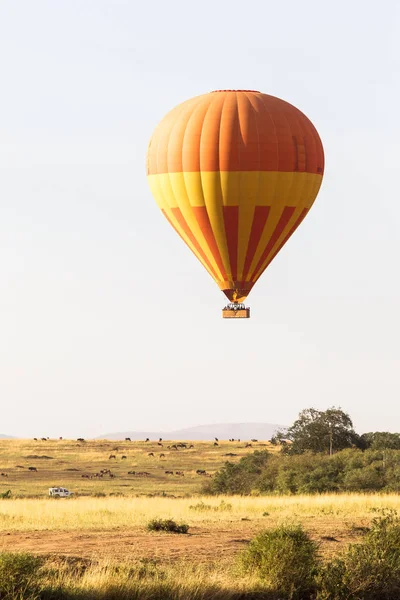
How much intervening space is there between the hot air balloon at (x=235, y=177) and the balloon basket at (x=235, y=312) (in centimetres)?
4

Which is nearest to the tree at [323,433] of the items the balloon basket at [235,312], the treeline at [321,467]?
the treeline at [321,467]

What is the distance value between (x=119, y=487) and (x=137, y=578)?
53.0 meters

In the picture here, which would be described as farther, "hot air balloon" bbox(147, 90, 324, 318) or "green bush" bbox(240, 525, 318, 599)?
"hot air balloon" bbox(147, 90, 324, 318)

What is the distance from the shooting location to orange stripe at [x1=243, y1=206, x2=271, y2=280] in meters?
47.9

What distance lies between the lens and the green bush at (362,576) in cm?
2242

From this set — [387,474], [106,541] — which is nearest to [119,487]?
[387,474]

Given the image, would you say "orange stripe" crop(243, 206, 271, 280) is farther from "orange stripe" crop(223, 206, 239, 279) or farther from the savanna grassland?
the savanna grassland

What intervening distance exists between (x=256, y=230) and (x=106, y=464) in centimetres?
5424

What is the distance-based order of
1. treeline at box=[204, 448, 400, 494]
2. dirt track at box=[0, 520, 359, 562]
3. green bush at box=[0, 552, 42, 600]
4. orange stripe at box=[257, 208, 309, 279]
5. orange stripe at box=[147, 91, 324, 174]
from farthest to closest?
treeline at box=[204, 448, 400, 494] < orange stripe at box=[257, 208, 309, 279] < orange stripe at box=[147, 91, 324, 174] < dirt track at box=[0, 520, 359, 562] < green bush at box=[0, 552, 42, 600]

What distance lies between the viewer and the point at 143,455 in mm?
109438

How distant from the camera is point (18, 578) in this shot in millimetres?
20641

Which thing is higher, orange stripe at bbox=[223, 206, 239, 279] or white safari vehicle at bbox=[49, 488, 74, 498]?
orange stripe at bbox=[223, 206, 239, 279]

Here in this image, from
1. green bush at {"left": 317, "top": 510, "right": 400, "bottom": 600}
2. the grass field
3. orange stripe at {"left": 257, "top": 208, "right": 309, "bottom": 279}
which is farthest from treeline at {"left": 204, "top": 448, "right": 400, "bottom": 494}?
green bush at {"left": 317, "top": 510, "right": 400, "bottom": 600}

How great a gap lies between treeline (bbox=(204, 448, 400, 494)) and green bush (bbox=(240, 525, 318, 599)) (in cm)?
2779
